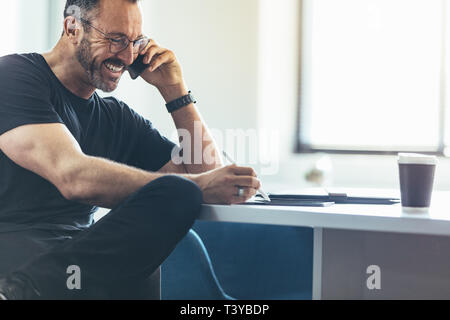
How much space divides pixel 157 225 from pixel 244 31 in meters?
2.34

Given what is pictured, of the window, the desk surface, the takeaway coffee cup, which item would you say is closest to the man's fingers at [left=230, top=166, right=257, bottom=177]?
the desk surface

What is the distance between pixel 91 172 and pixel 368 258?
548mm

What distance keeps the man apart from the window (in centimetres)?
183

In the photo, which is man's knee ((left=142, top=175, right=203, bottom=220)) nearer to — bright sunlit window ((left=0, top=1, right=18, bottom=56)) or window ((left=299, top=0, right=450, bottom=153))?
bright sunlit window ((left=0, top=1, right=18, bottom=56))

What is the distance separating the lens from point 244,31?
3.11m

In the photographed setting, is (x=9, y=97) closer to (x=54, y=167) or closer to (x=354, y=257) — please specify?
(x=54, y=167)

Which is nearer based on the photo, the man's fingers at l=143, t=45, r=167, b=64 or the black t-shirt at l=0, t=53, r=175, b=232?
the black t-shirt at l=0, t=53, r=175, b=232

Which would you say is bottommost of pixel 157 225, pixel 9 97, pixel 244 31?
pixel 157 225

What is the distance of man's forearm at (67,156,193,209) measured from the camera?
1.09 m

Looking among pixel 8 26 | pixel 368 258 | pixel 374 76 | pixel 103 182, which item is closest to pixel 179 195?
pixel 103 182

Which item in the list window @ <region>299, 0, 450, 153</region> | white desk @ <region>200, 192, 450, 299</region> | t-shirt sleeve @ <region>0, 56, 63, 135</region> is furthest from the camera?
window @ <region>299, 0, 450, 153</region>

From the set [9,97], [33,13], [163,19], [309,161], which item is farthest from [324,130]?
[9,97]

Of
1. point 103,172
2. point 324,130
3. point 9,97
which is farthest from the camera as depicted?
point 324,130

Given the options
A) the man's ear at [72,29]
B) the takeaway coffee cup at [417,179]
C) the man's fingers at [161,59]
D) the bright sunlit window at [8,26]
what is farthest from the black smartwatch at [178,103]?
the bright sunlit window at [8,26]
